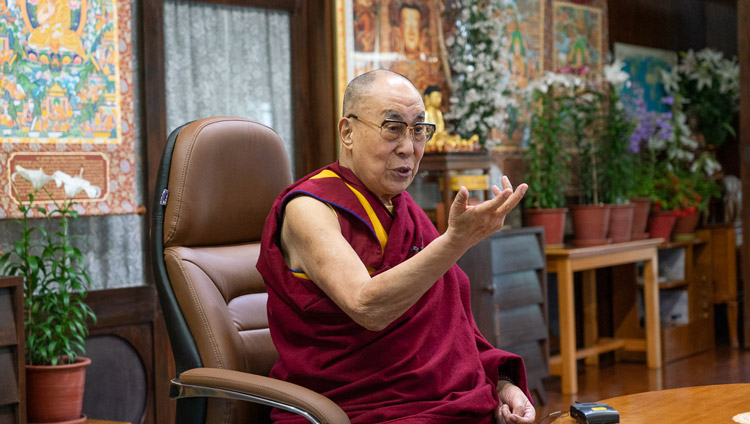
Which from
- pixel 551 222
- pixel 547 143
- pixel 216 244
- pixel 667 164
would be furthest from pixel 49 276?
pixel 667 164

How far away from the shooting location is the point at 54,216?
3.23m

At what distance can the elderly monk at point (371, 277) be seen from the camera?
5.53 feet

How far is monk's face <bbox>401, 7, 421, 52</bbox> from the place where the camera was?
4.30 m

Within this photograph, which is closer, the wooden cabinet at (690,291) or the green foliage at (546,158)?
the green foliage at (546,158)

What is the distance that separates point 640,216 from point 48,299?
3.49 metres

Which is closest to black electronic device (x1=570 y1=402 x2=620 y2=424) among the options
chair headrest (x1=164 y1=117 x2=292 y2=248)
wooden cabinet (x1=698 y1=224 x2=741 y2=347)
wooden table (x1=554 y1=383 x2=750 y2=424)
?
wooden table (x1=554 y1=383 x2=750 y2=424)

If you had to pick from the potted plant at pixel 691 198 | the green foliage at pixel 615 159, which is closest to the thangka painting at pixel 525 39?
the green foliage at pixel 615 159

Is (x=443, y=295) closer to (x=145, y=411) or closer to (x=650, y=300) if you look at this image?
(x=145, y=411)

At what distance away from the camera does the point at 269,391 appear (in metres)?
1.62

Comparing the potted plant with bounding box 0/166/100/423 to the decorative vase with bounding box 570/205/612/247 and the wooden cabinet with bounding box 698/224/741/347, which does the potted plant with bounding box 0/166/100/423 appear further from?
the wooden cabinet with bounding box 698/224/741/347

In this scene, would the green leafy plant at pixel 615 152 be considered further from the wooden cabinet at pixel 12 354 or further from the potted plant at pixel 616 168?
the wooden cabinet at pixel 12 354

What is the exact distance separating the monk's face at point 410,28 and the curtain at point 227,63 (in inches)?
24.2

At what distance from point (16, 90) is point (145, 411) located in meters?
1.37

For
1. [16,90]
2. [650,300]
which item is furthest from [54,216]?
[650,300]
